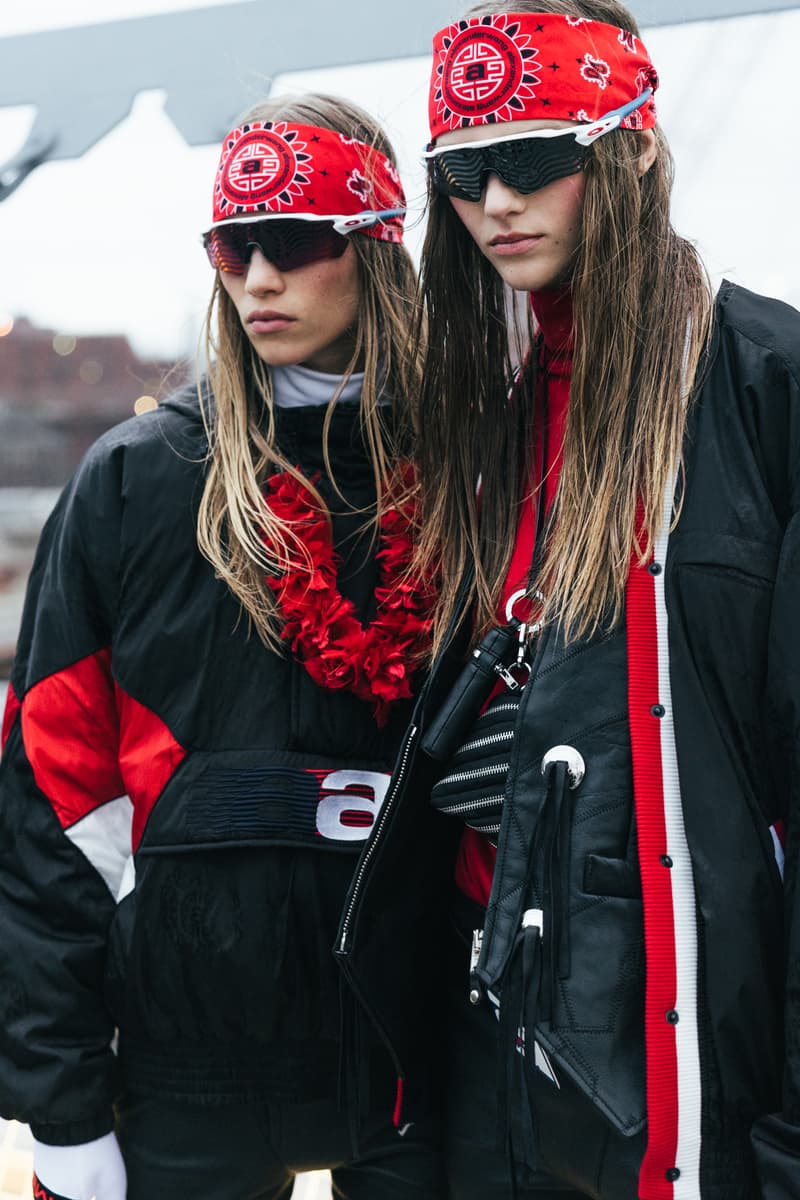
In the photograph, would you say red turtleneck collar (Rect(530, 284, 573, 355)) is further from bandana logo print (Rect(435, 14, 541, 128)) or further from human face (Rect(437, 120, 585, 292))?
bandana logo print (Rect(435, 14, 541, 128))

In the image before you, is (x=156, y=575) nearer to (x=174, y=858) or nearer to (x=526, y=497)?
(x=174, y=858)

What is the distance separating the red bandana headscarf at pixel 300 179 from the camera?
1448mm

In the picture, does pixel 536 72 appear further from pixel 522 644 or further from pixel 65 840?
pixel 65 840

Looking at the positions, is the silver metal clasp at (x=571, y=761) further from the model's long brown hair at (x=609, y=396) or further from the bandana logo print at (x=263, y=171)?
the bandana logo print at (x=263, y=171)

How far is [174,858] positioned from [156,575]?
342mm

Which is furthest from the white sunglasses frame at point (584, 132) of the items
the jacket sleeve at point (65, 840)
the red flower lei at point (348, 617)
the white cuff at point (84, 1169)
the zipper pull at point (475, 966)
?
the white cuff at point (84, 1169)

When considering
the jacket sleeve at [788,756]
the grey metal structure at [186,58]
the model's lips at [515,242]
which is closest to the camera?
the jacket sleeve at [788,756]

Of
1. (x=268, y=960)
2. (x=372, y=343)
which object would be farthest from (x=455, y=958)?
(x=372, y=343)

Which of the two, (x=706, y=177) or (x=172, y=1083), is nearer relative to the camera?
(x=172, y=1083)

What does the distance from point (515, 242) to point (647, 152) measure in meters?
0.17

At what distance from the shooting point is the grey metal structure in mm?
1952

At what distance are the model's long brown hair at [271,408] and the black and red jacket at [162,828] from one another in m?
0.04

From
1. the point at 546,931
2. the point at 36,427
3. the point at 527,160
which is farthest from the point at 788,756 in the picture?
the point at 36,427

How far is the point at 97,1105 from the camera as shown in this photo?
1.37m
